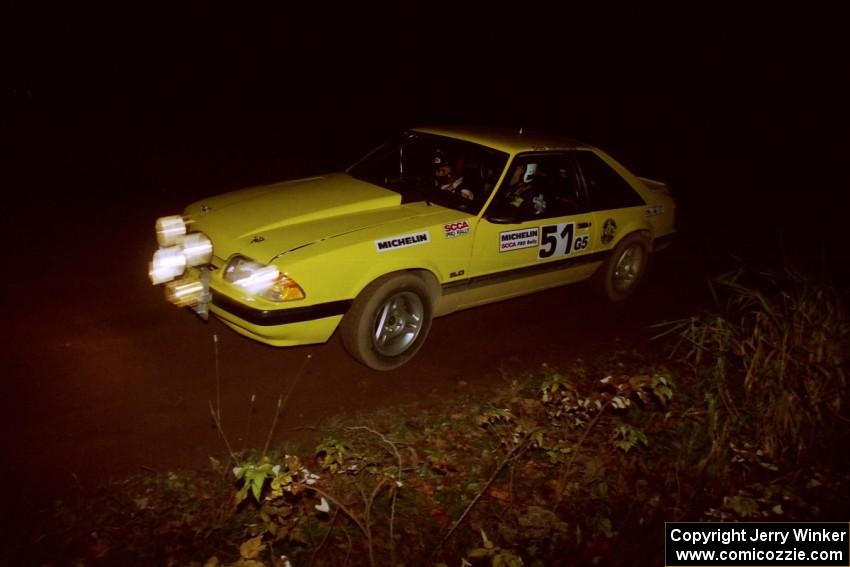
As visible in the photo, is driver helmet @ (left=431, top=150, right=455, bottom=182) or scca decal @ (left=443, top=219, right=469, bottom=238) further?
driver helmet @ (left=431, top=150, right=455, bottom=182)

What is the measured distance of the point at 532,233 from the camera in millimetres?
4504

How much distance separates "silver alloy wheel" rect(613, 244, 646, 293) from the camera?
561 centimetres

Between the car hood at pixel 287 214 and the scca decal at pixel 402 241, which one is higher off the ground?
the car hood at pixel 287 214

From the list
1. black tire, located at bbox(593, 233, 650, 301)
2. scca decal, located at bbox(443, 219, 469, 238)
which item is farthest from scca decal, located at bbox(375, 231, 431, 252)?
black tire, located at bbox(593, 233, 650, 301)

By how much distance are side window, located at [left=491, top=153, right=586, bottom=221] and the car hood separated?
30.8 inches

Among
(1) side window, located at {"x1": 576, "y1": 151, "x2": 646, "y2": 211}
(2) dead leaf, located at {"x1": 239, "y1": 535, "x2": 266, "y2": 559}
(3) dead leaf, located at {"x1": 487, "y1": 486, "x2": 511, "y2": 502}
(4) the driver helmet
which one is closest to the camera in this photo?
(2) dead leaf, located at {"x1": 239, "y1": 535, "x2": 266, "y2": 559}

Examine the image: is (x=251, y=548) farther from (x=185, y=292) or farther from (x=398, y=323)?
(x=398, y=323)

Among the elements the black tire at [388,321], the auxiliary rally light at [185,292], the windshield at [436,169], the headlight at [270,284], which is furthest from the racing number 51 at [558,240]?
the auxiliary rally light at [185,292]

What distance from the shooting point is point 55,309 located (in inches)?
173

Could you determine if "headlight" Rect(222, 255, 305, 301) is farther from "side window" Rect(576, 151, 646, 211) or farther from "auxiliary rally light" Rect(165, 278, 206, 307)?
"side window" Rect(576, 151, 646, 211)

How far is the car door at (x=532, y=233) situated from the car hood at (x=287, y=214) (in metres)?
0.65

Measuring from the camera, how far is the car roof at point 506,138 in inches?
181

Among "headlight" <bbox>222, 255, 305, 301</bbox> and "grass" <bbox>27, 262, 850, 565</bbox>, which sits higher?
"headlight" <bbox>222, 255, 305, 301</bbox>

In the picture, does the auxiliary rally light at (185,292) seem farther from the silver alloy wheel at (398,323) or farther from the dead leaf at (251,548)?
the dead leaf at (251,548)
